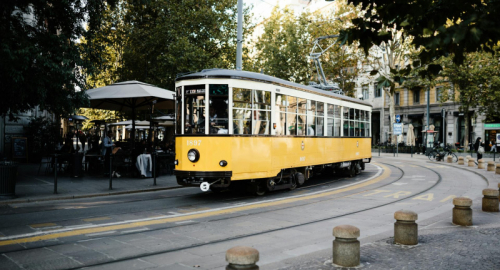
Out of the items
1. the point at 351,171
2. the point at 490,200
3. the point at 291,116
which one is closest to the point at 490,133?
the point at 351,171

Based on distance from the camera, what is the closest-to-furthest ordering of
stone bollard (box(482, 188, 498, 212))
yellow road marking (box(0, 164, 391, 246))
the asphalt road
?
the asphalt road
yellow road marking (box(0, 164, 391, 246))
stone bollard (box(482, 188, 498, 212))

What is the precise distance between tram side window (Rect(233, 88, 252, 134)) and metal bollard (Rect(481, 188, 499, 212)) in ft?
18.8

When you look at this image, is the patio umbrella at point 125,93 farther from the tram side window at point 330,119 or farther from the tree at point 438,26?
the tree at point 438,26

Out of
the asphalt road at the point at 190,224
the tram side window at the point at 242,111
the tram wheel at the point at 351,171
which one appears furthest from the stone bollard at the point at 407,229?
the tram wheel at the point at 351,171

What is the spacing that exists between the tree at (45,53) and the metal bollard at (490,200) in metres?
11.8

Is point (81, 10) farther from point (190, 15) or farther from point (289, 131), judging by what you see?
point (190, 15)

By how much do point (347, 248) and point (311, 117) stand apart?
881cm

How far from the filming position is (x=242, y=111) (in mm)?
10570

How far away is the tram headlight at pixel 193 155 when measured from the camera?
10.2m

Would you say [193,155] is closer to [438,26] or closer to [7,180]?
[7,180]

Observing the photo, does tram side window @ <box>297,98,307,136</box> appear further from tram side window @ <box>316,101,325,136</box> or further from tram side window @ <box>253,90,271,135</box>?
tram side window @ <box>253,90,271,135</box>

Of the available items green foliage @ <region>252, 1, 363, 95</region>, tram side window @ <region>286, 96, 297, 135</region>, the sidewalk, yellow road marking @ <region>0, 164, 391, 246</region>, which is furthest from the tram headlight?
green foliage @ <region>252, 1, 363, 95</region>

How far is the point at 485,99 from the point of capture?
111 ft

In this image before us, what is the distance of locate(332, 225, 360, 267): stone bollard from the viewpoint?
5027mm
